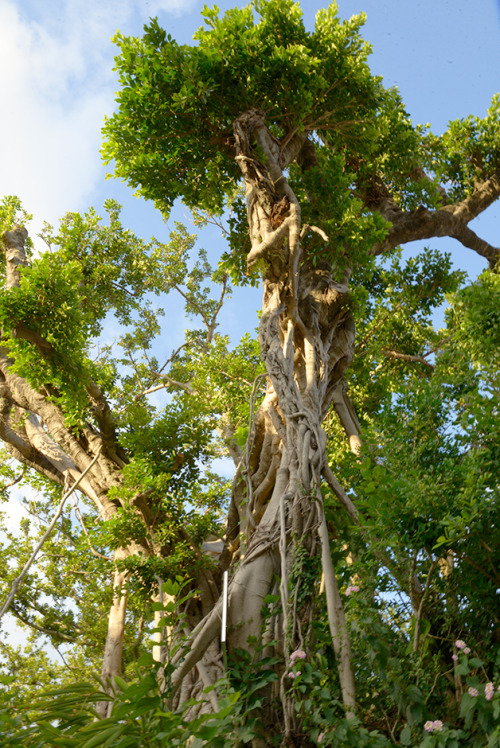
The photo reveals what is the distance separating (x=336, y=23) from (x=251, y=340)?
134 inches

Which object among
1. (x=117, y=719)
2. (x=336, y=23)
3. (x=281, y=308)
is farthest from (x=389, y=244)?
(x=117, y=719)

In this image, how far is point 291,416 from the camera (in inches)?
148

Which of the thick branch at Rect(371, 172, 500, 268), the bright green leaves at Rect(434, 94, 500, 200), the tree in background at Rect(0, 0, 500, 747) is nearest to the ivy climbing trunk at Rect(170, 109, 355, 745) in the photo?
the tree in background at Rect(0, 0, 500, 747)

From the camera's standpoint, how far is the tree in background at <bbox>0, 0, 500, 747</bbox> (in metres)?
2.54

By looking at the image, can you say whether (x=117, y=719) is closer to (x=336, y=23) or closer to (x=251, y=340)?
(x=251, y=340)

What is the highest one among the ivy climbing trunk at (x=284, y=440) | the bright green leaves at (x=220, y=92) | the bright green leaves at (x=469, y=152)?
the bright green leaves at (x=469, y=152)

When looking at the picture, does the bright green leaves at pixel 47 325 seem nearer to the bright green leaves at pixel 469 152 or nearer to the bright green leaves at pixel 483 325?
the bright green leaves at pixel 483 325

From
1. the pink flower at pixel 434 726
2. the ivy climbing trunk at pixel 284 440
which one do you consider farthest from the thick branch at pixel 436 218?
the pink flower at pixel 434 726

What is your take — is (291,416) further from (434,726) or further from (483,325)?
(434,726)

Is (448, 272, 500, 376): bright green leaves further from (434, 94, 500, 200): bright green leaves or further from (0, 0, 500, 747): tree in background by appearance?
(434, 94, 500, 200): bright green leaves

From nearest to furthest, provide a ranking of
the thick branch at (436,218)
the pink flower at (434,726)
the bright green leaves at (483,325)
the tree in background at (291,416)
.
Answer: the pink flower at (434,726)
the tree in background at (291,416)
the bright green leaves at (483,325)
the thick branch at (436,218)

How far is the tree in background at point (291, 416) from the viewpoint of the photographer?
254 cm

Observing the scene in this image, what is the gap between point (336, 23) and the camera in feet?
18.1

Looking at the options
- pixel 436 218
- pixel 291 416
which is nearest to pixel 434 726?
pixel 291 416
